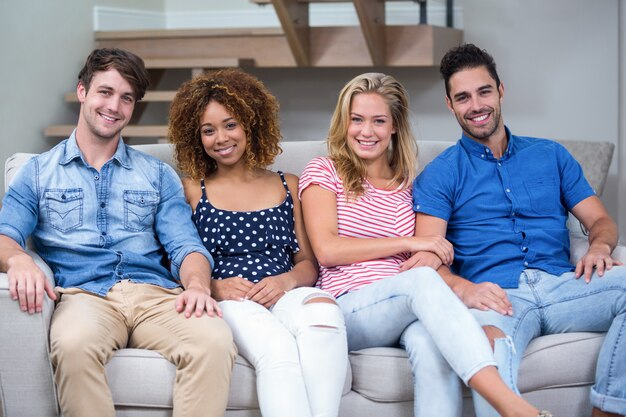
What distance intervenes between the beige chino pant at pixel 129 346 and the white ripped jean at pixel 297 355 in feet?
0.23

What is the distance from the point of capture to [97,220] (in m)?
2.38

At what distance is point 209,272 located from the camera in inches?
92.1

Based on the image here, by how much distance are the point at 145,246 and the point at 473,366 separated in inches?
36.9

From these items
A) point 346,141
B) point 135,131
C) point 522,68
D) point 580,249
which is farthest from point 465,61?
point 135,131

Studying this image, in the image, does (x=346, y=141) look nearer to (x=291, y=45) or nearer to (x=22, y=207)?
(x=22, y=207)

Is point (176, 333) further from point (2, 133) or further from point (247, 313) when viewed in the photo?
point (2, 133)

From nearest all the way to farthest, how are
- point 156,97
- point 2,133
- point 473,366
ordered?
point 473,366 → point 2,133 → point 156,97

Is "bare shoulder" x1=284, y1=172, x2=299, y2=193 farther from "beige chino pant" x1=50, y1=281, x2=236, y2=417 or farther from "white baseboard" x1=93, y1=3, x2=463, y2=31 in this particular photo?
"white baseboard" x1=93, y1=3, x2=463, y2=31

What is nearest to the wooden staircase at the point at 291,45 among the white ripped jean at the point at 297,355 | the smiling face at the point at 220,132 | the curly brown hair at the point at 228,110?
the curly brown hair at the point at 228,110

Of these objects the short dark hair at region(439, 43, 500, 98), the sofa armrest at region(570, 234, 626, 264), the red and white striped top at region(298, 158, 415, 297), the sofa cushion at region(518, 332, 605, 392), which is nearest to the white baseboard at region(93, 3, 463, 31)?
the short dark hair at region(439, 43, 500, 98)

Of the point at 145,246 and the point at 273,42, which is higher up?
the point at 273,42

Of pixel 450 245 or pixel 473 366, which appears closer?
pixel 473 366

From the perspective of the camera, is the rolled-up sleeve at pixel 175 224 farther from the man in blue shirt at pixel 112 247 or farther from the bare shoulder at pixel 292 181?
the bare shoulder at pixel 292 181

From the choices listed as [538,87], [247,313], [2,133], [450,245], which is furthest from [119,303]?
[538,87]
